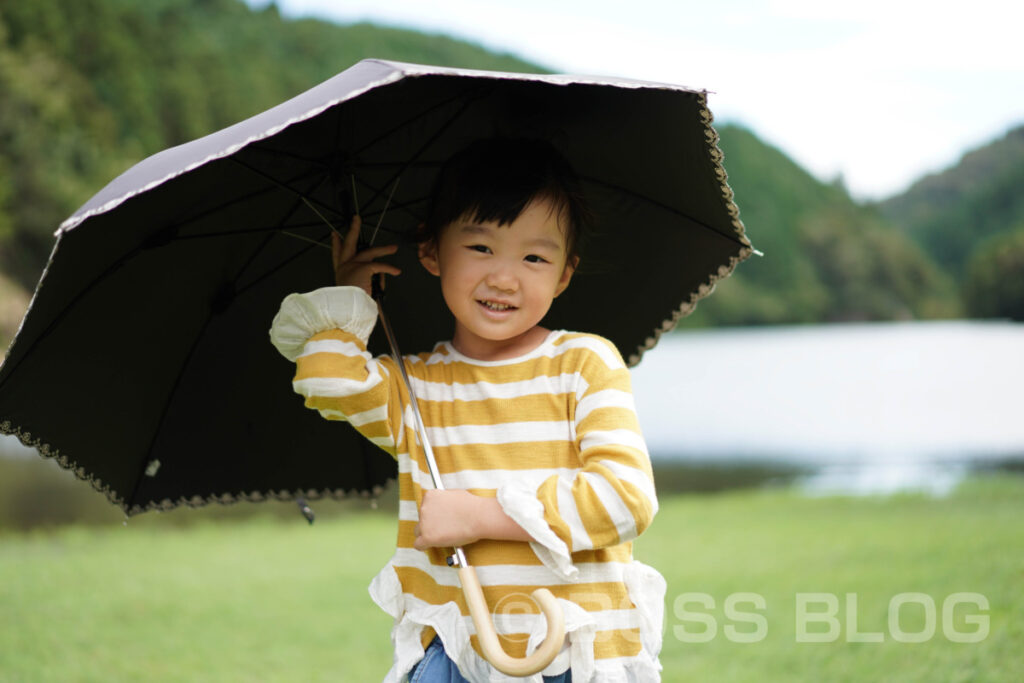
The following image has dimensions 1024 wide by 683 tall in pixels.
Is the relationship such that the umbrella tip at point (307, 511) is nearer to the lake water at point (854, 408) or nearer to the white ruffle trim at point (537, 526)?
the white ruffle trim at point (537, 526)

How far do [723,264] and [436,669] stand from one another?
39.7 inches

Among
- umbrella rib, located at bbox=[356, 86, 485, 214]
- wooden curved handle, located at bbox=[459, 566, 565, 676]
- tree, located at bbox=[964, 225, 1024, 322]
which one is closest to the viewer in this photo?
wooden curved handle, located at bbox=[459, 566, 565, 676]

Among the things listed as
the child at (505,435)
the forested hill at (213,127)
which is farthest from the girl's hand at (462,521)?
the forested hill at (213,127)

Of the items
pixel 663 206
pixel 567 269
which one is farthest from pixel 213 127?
pixel 567 269

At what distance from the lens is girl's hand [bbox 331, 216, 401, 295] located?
71.7 inches

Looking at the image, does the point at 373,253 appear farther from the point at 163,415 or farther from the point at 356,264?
the point at 163,415

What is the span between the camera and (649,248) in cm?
216

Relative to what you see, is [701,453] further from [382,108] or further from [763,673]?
[382,108]

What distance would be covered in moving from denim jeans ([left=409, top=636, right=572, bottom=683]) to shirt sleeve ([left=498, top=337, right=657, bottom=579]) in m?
0.26

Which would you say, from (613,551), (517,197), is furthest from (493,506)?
(517,197)

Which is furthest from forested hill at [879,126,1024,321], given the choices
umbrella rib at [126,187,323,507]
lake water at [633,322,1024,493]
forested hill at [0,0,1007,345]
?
umbrella rib at [126,187,323,507]

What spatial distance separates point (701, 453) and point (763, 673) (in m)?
10.7

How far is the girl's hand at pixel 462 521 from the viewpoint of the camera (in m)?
1.54

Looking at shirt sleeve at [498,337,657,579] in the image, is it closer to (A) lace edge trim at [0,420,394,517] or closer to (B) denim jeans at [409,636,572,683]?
(B) denim jeans at [409,636,572,683]
